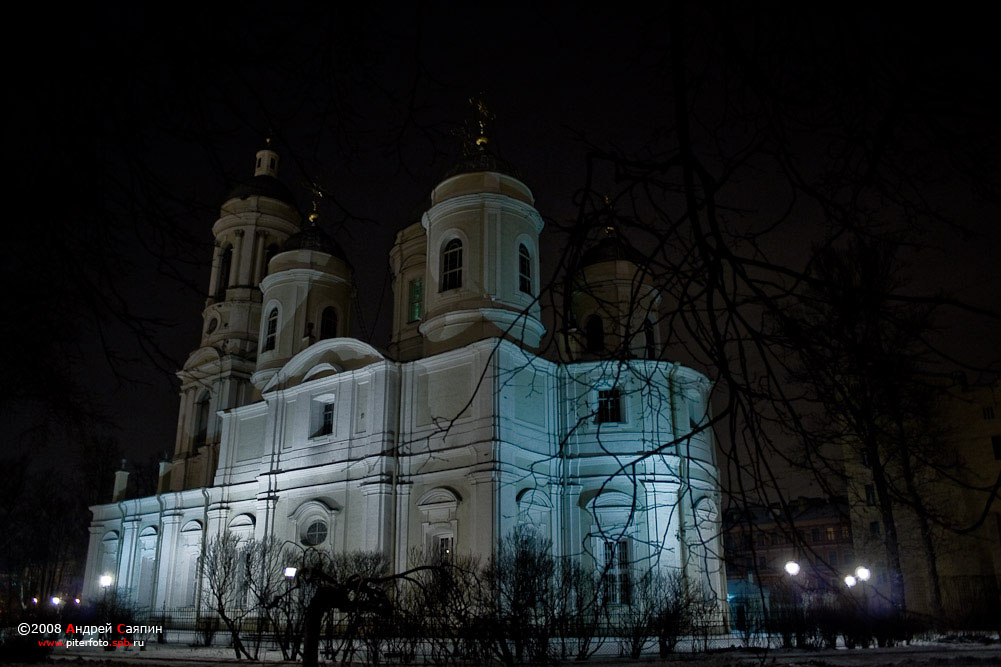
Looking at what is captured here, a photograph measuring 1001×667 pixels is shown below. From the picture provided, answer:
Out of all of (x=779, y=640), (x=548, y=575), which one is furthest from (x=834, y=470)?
(x=779, y=640)

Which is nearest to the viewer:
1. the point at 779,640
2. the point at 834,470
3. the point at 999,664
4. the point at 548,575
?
the point at 834,470

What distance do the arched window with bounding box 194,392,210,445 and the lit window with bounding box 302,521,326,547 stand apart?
495 inches

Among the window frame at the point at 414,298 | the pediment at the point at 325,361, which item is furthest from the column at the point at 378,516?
the window frame at the point at 414,298

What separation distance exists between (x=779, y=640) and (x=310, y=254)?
24286mm

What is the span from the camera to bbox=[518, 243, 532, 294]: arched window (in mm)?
29172

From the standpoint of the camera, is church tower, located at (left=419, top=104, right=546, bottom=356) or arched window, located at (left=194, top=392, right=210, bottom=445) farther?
arched window, located at (left=194, top=392, right=210, bottom=445)

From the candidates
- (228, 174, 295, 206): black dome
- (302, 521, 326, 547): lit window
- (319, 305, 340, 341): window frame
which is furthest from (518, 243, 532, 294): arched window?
(228, 174, 295, 206): black dome

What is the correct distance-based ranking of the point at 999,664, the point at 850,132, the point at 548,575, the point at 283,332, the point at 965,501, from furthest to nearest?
the point at 283,332 < the point at 965,501 < the point at 548,575 < the point at 999,664 < the point at 850,132

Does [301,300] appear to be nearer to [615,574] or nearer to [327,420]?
[327,420]

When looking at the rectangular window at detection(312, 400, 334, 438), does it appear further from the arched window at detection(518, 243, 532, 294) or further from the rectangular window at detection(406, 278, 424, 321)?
the arched window at detection(518, 243, 532, 294)

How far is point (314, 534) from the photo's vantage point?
27.1m

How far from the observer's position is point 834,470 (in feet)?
14.3

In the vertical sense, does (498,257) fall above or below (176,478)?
above

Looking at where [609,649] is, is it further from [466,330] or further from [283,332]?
[283,332]
